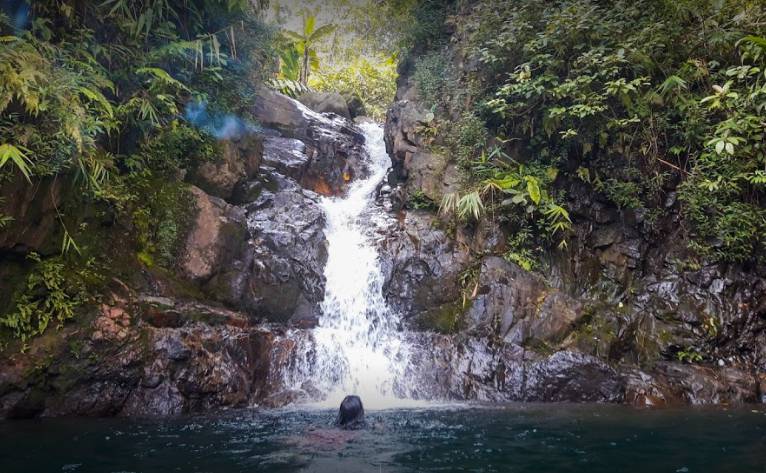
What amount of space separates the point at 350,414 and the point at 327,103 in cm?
1578

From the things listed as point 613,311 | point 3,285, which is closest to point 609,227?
point 613,311

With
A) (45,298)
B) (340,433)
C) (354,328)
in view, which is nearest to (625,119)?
(354,328)

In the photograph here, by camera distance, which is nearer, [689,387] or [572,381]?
[689,387]

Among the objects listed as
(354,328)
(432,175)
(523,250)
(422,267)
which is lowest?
(354,328)

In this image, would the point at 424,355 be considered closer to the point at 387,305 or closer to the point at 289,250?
the point at 387,305

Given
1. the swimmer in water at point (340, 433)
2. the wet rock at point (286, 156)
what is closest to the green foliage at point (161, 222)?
the wet rock at point (286, 156)

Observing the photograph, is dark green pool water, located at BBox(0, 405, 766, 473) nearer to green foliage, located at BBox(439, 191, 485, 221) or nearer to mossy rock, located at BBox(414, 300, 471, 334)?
mossy rock, located at BBox(414, 300, 471, 334)

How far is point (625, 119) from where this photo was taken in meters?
10.3

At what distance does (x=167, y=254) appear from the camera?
8.90m

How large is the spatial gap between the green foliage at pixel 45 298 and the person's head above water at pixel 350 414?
4.49 metres

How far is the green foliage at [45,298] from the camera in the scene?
6789 mm

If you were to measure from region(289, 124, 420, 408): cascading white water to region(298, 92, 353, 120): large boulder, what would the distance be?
6847 mm

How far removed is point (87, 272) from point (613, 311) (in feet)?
32.8

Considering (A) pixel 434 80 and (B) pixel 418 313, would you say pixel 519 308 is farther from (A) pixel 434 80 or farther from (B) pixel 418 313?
(A) pixel 434 80
